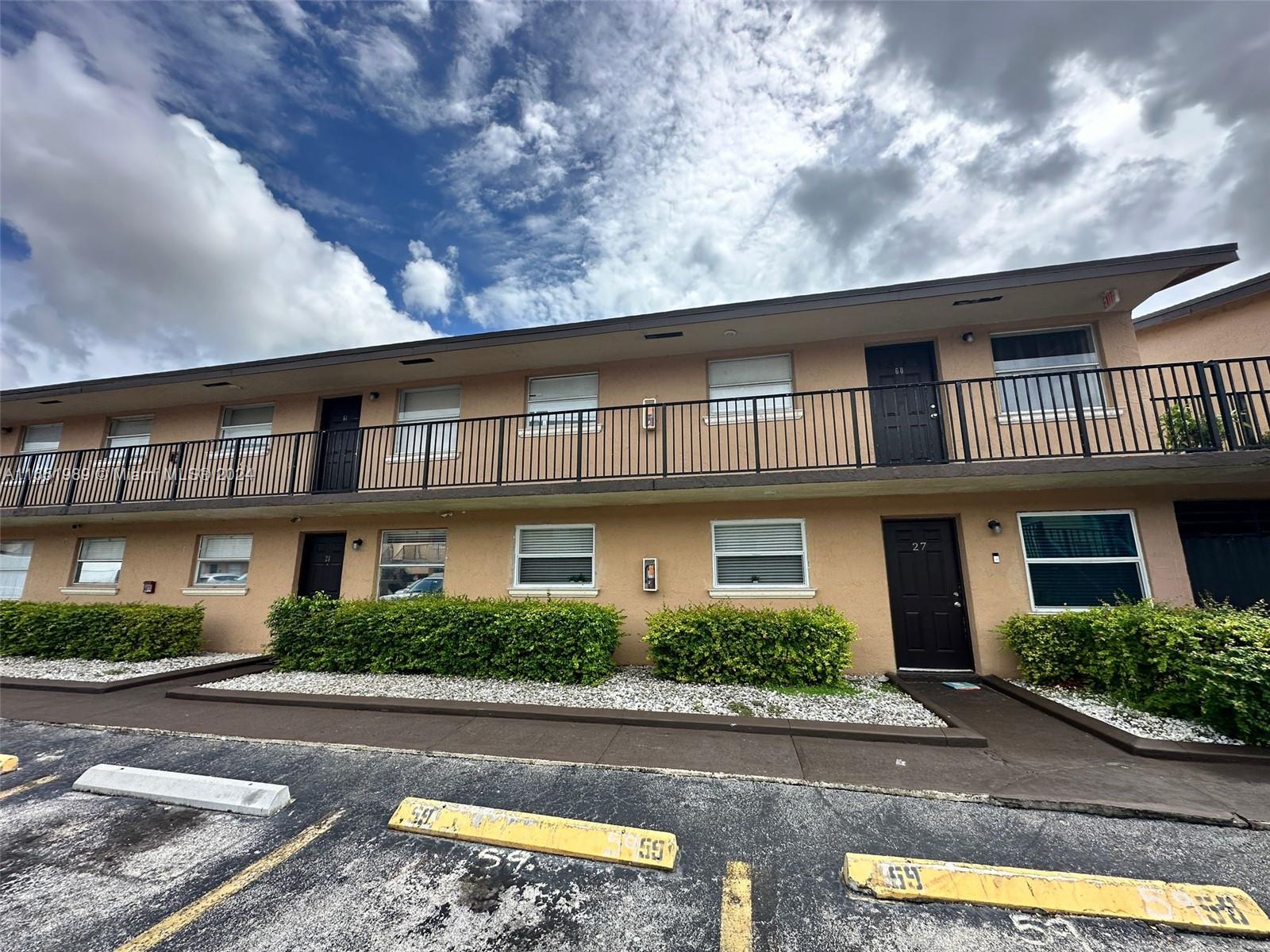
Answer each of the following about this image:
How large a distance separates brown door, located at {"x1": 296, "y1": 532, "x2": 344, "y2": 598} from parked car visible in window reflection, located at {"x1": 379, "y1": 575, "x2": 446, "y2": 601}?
4.12ft

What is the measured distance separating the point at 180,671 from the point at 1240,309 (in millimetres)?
19777

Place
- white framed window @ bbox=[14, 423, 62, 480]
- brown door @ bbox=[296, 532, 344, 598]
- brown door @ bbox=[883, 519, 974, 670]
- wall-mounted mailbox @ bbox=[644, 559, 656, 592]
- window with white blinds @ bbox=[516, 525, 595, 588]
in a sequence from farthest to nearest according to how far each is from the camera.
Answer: white framed window @ bbox=[14, 423, 62, 480]
brown door @ bbox=[296, 532, 344, 598]
window with white blinds @ bbox=[516, 525, 595, 588]
wall-mounted mailbox @ bbox=[644, 559, 656, 592]
brown door @ bbox=[883, 519, 974, 670]

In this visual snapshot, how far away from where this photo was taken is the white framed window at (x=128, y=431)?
11.5 m

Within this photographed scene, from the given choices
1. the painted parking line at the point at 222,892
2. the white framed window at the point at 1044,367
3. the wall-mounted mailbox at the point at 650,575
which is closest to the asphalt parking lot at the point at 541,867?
the painted parking line at the point at 222,892

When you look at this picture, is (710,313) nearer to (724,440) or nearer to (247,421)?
(724,440)

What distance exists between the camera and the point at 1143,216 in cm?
1216

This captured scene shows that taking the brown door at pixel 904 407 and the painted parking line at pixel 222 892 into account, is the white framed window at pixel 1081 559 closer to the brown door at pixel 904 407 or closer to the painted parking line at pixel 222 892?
the brown door at pixel 904 407

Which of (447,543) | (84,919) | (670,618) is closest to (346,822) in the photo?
(84,919)

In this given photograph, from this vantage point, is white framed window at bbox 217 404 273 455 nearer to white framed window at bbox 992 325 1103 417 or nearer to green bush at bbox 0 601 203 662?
green bush at bbox 0 601 203 662

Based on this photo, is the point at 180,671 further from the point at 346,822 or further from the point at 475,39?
the point at 475,39

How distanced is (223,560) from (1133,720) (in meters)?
14.7

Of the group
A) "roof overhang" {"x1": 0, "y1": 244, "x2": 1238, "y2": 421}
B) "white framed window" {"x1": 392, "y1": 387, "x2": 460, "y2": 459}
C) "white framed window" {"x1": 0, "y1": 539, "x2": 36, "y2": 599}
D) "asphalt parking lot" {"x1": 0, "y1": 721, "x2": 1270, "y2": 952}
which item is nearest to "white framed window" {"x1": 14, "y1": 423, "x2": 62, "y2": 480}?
"roof overhang" {"x1": 0, "y1": 244, "x2": 1238, "y2": 421}

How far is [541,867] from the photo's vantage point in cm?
277

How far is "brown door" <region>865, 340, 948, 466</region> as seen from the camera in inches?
307
